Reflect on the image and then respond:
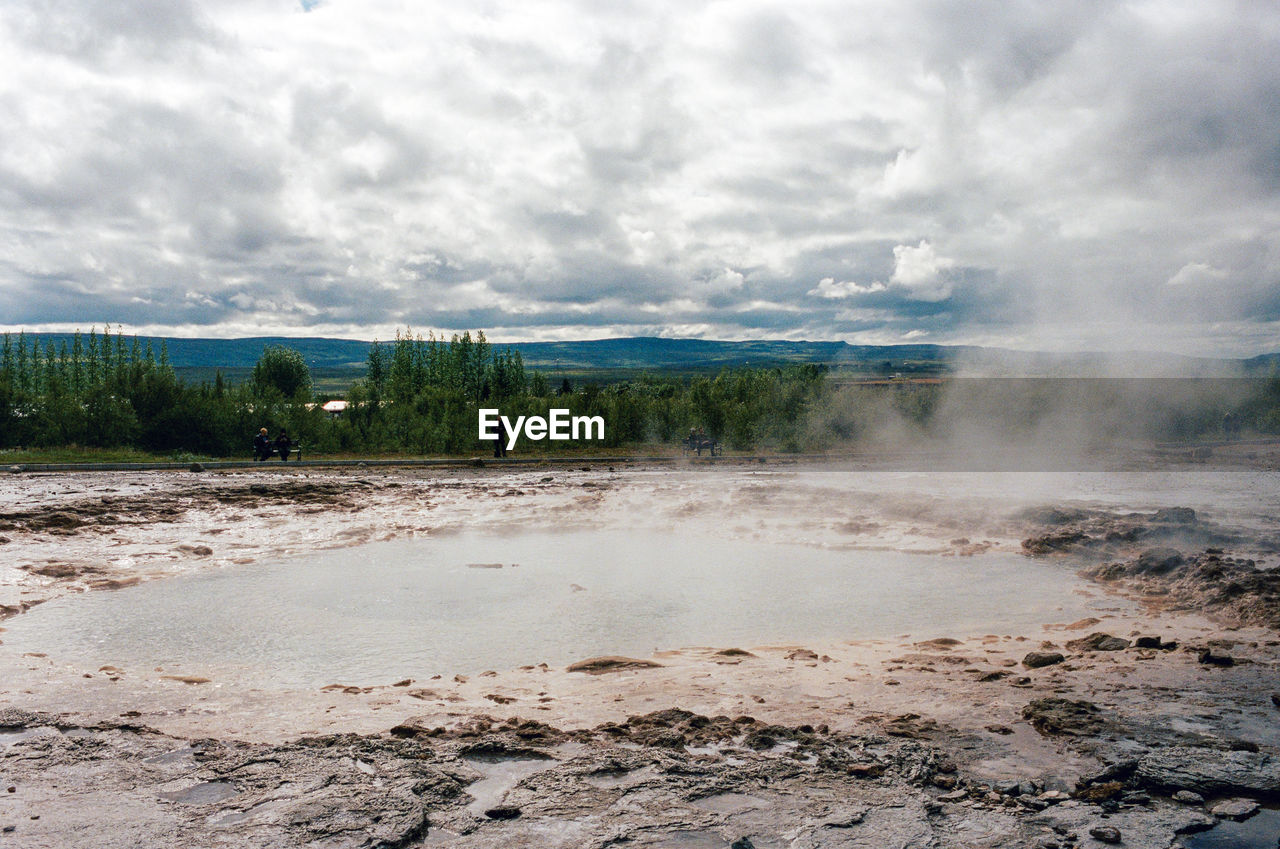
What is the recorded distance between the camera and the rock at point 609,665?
7355mm

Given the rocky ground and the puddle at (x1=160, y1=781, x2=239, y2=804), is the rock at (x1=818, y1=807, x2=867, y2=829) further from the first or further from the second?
the puddle at (x1=160, y1=781, x2=239, y2=804)

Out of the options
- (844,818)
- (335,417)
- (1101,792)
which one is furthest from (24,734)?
(335,417)

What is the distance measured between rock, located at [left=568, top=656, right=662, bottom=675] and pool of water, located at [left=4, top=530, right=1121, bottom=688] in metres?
0.29

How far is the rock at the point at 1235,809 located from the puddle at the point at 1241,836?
0.12 ft

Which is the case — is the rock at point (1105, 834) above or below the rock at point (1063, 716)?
above

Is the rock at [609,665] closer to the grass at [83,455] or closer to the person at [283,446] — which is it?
the person at [283,446]

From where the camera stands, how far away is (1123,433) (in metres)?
39.8

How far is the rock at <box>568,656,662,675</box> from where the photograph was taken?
24.1 feet

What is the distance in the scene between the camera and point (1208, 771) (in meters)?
4.98

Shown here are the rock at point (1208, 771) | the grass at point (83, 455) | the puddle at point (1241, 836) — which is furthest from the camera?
the grass at point (83, 455)

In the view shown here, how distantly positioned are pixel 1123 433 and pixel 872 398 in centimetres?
1223

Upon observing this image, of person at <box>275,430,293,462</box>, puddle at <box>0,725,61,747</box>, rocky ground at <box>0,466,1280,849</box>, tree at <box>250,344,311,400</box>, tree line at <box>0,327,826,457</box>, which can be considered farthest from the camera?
tree at <box>250,344,311,400</box>

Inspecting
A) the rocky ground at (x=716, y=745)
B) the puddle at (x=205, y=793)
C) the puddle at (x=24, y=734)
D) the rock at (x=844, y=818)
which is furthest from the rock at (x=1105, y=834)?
the puddle at (x=24, y=734)

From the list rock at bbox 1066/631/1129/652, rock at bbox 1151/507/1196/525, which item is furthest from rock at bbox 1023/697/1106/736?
rock at bbox 1151/507/1196/525
